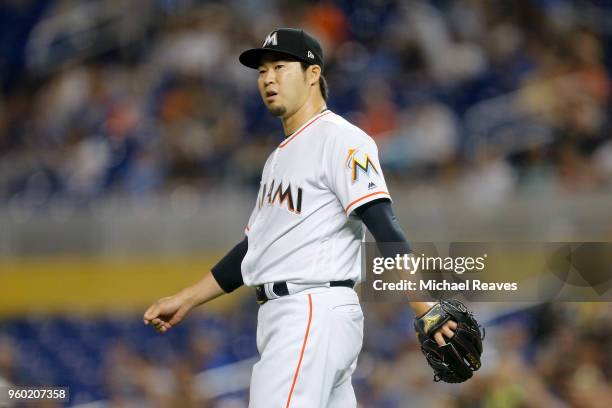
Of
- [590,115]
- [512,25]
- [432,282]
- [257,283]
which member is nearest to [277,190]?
[257,283]

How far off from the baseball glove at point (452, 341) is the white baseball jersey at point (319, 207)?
12.6 inches

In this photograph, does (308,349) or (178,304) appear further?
(178,304)

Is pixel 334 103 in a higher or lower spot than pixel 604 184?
higher

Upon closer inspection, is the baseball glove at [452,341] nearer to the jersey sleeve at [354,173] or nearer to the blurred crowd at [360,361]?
the jersey sleeve at [354,173]

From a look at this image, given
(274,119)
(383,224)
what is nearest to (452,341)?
(383,224)

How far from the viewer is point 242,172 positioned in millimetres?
7504

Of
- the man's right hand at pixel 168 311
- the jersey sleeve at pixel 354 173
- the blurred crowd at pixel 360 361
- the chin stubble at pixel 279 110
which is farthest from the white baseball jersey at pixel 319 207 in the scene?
the blurred crowd at pixel 360 361

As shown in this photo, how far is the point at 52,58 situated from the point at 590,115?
17.0 feet

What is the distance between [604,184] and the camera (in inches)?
261

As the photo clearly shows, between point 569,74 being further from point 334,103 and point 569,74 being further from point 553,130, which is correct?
point 334,103

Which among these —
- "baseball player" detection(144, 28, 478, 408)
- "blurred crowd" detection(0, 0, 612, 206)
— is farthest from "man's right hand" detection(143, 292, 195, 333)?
"blurred crowd" detection(0, 0, 612, 206)

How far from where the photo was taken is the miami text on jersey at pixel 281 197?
10.5 ft

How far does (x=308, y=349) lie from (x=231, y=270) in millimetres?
592

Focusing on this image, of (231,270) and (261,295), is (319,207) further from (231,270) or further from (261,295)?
(231,270)
